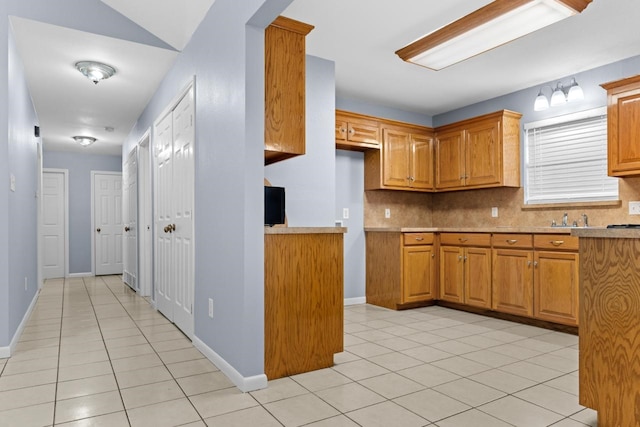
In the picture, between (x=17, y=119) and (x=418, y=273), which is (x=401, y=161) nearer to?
(x=418, y=273)

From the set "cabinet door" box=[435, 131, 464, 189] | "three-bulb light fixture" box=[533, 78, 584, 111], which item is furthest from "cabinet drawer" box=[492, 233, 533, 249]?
"three-bulb light fixture" box=[533, 78, 584, 111]

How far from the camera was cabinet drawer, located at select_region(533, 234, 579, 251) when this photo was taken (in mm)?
3555

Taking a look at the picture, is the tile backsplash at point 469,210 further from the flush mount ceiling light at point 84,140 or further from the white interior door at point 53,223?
the white interior door at point 53,223

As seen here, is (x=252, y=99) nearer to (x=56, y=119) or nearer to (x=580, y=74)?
(x=580, y=74)

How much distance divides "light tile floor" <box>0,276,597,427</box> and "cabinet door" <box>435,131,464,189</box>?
6.26 ft

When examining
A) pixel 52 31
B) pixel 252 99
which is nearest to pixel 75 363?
pixel 252 99

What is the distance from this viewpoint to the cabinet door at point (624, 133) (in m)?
3.44

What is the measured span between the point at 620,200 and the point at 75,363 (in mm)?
4679

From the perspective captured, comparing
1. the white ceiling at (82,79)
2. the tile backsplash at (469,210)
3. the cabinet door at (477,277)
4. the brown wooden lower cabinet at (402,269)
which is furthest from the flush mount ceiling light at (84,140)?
the cabinet door at (477,277)

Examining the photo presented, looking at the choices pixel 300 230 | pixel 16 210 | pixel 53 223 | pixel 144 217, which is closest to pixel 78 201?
pixel 53 223

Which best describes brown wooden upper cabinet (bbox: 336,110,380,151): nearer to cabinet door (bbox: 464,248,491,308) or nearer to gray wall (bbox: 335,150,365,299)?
gray wall (bbox: 335,150,365,299)

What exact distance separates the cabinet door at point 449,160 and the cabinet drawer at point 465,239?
29.0 inches

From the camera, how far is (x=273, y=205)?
2775 millimetres

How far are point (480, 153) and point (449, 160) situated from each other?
0.47m
